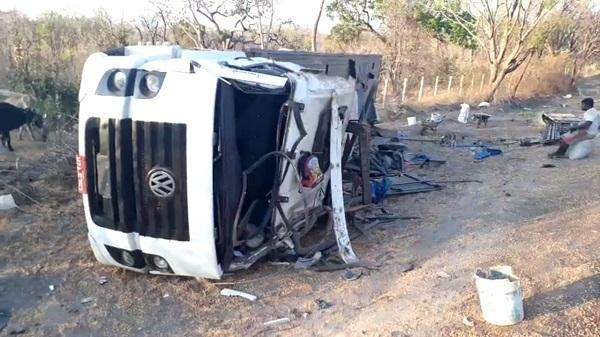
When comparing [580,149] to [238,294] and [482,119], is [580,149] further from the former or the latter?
[238,294]

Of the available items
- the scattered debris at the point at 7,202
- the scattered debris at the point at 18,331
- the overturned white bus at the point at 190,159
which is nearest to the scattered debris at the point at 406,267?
the overturned white bus at the point at 190,159

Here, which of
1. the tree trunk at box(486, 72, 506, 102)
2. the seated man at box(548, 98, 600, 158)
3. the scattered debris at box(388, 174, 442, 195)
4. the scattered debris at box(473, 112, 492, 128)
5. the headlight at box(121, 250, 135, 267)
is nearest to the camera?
the headlight at box(121, 250, 135, 267)

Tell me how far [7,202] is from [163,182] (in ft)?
10.1

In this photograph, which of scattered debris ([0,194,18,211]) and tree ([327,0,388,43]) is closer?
scattered debris ([0,194,18,211])

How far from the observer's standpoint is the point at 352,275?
467cm

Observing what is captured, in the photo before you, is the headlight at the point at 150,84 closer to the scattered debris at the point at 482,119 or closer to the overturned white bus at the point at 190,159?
the overturned white bus at the point at 190,159

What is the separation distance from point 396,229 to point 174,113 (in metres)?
2.94

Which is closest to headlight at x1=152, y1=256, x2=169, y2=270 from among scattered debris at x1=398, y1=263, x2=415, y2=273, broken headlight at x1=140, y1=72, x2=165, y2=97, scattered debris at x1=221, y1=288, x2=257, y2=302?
scattered debris at x1=221, y1=288, x2=257, y2=302

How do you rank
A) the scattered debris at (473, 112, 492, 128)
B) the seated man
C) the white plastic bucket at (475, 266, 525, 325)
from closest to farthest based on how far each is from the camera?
1. the white plastic bucket at (475, 266, 525, 325)
2. the seated man
3. the scattered debris at (473, 112, 492, 128)

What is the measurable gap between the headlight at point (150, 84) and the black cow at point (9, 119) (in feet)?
19.3

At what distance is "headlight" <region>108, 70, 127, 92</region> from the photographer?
13.3 ft

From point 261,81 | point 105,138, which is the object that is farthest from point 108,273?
point 261,81

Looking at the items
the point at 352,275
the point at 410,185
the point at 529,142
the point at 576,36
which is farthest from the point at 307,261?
the point at 576,36

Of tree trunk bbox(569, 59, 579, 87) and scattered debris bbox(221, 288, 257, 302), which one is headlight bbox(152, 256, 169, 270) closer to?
scattered debris bbox(221, 288, 257, 302)
